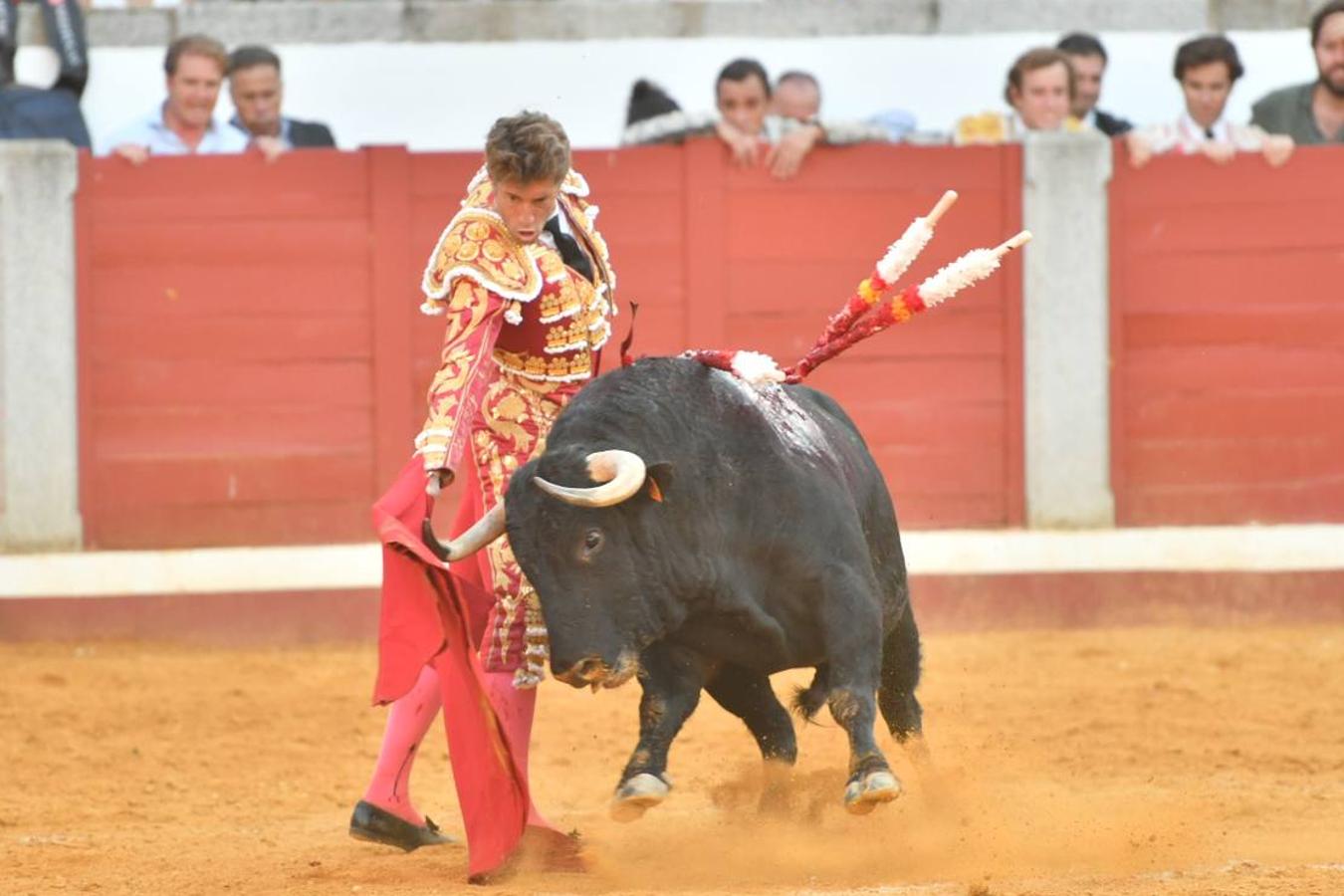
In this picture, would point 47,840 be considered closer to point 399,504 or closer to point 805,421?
point 399,504

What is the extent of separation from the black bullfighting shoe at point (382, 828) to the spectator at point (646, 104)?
12.4ft

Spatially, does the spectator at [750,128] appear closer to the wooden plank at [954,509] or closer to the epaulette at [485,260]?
the wooden plank at [954,509]

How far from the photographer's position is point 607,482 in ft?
12.7

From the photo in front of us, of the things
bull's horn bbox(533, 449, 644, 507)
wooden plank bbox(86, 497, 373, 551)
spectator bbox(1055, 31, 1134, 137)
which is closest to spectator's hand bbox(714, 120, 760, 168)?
spectator bbox(1055, 31, 1134, 137)

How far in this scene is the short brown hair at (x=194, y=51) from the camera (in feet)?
24.0

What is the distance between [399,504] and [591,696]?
7.88 ft

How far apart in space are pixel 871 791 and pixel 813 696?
393 millimetres

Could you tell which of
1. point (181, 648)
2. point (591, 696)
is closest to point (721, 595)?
point (591, 696)

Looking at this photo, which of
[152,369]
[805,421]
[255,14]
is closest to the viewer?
[805,421]

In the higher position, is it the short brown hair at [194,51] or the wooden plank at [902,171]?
the short brown hair at [194,51]

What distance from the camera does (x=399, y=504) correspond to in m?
4.30

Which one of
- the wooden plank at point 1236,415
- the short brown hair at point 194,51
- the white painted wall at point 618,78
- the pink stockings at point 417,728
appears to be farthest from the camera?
the white painted wall at point 618,78

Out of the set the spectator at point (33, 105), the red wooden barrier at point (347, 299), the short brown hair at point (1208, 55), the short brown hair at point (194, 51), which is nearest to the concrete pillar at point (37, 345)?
the red wooden barrier at point (347, 299)

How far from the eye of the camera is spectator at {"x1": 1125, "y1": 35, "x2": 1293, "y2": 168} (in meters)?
7.69
